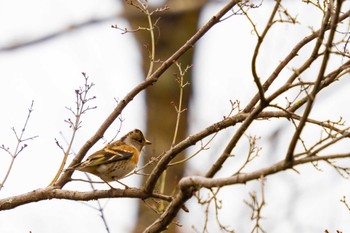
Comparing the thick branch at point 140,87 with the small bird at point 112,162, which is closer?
the thick branch at point 140,87

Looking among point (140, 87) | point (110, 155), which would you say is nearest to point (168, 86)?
point (110, 155)

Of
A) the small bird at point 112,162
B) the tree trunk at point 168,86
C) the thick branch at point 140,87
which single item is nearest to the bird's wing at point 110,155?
the small bird at point 112,162

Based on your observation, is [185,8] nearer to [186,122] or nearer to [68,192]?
[186,122]

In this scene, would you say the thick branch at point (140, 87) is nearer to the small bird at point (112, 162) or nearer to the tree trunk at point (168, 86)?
the small bird at point (112, 162)

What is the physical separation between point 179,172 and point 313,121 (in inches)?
155

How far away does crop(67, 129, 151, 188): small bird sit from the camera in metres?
5.03

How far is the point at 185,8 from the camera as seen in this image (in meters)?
8.13

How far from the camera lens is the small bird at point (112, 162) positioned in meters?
5.03

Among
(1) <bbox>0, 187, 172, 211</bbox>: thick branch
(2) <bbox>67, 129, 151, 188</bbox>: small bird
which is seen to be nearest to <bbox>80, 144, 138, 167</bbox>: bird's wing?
(2) <bbox>67, 129, 151, 188</bbox>: small bird

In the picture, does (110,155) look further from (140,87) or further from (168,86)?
(168,86)

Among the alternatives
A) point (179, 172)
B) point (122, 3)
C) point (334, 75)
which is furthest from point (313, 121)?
point (122, 3)

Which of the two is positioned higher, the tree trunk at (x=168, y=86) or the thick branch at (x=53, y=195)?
the tree trunk at (x=168, y=86)

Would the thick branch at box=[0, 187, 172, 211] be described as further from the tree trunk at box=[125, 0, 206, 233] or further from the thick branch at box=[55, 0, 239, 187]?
the tree trunk at box=[125, 0, 206, 233]

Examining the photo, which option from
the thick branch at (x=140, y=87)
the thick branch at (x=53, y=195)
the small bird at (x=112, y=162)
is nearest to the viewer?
the thick branch at (x=53, y=195)
